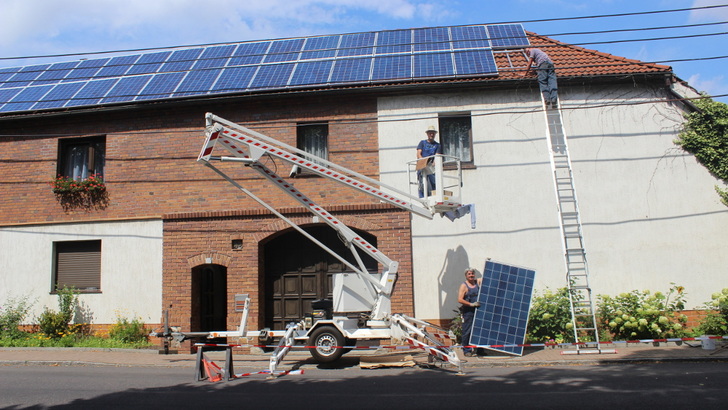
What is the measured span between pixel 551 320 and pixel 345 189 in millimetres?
5323

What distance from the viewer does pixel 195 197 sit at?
1420 cm

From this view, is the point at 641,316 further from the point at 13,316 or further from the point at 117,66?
the point at 117,66

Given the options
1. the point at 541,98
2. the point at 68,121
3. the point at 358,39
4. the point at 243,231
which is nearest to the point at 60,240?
the point at 68,121

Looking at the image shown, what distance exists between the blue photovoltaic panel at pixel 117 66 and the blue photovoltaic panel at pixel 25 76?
2098mm

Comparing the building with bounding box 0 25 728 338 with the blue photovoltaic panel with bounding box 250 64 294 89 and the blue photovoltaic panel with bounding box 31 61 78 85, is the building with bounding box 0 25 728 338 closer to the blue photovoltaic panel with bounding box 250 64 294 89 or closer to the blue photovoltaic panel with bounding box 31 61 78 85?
the blue photovoltaic panel with bounding box 250 64 294 89

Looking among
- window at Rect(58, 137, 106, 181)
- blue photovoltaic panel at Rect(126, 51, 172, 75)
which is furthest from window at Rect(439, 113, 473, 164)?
window at Rect(58, 137, 106, 181)

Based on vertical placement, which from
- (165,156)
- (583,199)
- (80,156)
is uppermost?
(80,156)

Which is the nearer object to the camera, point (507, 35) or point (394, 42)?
point (507, 35)

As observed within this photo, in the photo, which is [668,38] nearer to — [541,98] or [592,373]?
[541,98]

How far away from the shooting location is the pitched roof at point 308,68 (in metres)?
14.1

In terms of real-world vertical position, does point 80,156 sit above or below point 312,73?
below

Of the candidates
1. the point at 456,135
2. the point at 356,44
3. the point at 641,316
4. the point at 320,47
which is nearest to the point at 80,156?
the point at 320,47

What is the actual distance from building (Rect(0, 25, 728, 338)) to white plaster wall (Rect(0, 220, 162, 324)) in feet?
0.11

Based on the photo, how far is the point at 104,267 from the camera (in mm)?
14391
